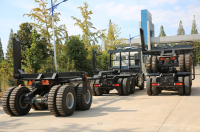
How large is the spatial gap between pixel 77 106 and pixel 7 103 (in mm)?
2379

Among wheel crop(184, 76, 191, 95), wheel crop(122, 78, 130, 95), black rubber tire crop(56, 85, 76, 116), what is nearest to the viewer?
black rubber tire crop(56, 85, 76, 116)

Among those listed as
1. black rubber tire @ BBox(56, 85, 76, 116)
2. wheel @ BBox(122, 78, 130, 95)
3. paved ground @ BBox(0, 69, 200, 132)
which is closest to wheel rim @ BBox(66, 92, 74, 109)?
black rubber tire @ BBox(56, 85, 76, 116)

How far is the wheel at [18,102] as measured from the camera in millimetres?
7422

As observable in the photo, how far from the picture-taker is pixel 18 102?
7559 mm

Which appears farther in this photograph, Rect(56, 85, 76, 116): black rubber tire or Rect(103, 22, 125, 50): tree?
Rect(103, 22, 125, 50): tree

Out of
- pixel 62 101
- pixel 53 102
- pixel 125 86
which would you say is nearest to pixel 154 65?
pixel 125 86

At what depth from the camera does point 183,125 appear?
→ 5738 mm

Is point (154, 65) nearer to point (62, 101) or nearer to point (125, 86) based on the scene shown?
point (125, 86)

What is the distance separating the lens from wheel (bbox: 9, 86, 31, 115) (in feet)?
24.3

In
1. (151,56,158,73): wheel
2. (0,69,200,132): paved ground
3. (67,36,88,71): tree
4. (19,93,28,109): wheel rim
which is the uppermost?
(67,36,88,71): tree

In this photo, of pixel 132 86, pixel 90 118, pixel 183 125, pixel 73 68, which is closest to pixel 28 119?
pixel 90 118

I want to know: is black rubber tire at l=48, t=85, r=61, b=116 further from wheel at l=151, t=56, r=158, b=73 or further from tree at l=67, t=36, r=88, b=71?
tree at l=67, t=36, r=88, b=71

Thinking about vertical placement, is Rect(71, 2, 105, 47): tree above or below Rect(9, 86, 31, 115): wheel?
above

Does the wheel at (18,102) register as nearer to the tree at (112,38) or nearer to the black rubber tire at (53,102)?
the black rubber tire at (53,102)
